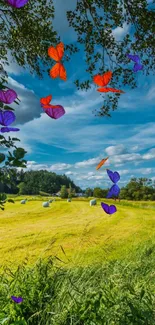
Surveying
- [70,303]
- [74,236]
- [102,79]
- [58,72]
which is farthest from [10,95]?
[74,236]

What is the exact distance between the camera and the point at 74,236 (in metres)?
9.02

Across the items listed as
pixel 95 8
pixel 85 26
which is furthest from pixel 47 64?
pixel 95 8

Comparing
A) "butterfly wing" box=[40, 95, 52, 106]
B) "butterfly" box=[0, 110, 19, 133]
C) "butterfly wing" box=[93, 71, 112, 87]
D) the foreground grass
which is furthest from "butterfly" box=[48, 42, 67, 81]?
the foreground grass

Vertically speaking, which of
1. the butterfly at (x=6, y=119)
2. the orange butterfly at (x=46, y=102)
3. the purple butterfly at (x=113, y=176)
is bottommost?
the purple butterfly at (x=113, y=176)

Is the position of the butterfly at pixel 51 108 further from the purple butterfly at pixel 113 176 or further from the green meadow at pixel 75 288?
the green meadow at pixel 75 288

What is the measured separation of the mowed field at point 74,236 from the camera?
6.94 m

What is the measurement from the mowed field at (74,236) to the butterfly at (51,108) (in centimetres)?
331

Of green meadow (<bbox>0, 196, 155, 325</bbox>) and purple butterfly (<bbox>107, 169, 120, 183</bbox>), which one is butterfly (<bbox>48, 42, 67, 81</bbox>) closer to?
purple butterfly (<bbox>107, 169, 120, 183</bbox>)

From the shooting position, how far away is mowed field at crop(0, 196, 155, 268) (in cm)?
694

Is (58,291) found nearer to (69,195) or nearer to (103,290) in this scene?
(103,290)

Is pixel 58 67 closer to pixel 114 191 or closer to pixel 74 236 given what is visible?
pixel 114 191

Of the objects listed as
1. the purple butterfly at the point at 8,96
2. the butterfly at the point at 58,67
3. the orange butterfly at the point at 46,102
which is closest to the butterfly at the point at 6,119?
the purple butterfly at the point at 8,96

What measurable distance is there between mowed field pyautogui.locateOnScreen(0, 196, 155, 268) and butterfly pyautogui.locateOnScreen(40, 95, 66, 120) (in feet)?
10.9

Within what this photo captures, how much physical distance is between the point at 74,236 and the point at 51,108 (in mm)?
7077
